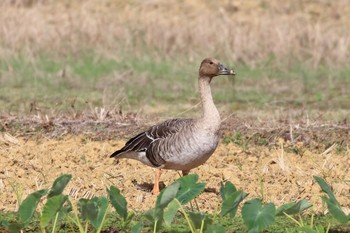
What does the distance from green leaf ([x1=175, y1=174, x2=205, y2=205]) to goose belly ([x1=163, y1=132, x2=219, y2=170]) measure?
168 cm

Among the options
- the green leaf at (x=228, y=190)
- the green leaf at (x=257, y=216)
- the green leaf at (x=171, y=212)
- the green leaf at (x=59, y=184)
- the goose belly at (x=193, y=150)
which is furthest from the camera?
the goose belly at (x=193, y=150)

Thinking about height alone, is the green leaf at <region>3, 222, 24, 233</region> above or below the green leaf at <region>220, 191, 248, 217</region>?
below

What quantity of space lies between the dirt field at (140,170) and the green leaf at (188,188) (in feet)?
5.08

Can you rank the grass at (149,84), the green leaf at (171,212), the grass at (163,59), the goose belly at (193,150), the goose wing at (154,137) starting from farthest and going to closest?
the grass at (163,59)
the grass at (149,84)
the goose wing at (154,137)
the goose belly at (193,150)
the green leaf at (171,212)

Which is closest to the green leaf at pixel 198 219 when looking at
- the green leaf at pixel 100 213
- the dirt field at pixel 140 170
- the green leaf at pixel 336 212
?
the green leaf at pixel 100 213

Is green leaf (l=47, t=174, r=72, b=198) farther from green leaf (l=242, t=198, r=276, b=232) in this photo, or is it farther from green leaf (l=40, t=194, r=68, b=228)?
green leaf (l=242, t=198, r=276, b=232)

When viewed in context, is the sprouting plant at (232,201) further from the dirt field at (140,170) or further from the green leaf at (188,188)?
the dirt field at (140,170)

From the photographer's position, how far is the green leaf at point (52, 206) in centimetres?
659

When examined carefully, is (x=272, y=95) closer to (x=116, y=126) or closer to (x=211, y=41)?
(x=211, y=41)

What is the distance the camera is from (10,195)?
28.8 feet

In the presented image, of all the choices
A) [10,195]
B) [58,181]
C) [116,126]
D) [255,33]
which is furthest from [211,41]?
[58,181]

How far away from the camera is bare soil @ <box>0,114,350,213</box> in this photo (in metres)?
8.93

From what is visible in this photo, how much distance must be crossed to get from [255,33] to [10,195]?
370 inches

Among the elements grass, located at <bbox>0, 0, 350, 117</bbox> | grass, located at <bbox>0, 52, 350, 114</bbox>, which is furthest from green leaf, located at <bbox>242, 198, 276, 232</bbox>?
grass, located at <bbox>0, 0, 350, 117</bbox>
